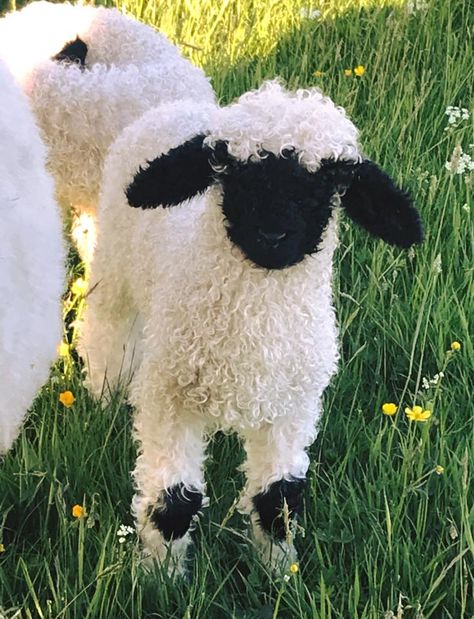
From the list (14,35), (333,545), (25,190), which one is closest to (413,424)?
(333,545)

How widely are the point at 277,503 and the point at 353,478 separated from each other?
0.76 ft

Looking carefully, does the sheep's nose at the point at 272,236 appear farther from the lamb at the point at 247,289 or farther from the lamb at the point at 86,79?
the lamb at the point at 86,79

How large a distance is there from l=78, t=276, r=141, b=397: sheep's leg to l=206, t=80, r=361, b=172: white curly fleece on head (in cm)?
80

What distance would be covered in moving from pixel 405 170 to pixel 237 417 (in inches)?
57.2

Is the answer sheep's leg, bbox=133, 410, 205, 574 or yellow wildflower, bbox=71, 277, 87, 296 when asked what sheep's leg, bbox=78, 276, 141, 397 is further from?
sheep's leg, bbox=133, 410, 205, 574

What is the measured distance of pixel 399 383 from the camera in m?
2.31

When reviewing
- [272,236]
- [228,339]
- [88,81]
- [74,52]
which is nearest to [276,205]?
[272,236]

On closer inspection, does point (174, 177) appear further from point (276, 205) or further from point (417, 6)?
point (417, 6)

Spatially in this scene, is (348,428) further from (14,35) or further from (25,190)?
(14,35)

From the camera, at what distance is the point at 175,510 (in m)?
1.80

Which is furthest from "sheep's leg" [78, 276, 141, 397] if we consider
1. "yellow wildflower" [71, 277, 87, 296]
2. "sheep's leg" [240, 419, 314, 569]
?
"sheep's leg" [240, 419, 314, 569]

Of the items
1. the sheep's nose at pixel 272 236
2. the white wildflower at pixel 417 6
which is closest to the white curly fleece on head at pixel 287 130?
the sheep's nose at pixel 272 236

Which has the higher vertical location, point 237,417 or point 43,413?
point 237,417

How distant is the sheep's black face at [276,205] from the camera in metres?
1.47
